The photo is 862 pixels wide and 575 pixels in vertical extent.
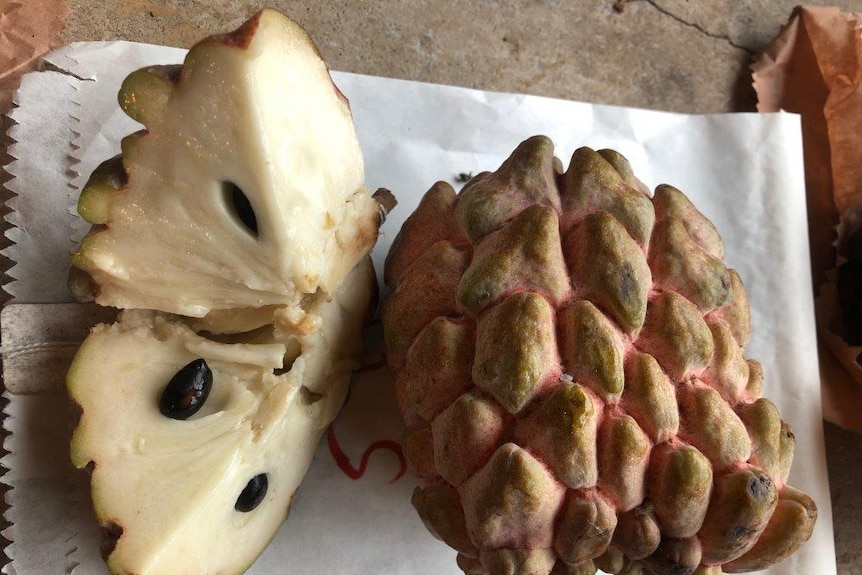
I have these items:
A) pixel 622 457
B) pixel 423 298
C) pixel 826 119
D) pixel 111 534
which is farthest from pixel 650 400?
pixel 826 119

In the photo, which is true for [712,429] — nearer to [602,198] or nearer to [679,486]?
[679,486]

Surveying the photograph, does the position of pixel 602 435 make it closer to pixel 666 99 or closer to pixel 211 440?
pixel 211 440

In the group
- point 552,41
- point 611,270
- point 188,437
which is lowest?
point 188,437

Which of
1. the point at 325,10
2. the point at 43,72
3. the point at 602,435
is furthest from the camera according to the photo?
the point at 325,10

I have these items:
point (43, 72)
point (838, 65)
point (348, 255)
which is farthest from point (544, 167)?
point (838, 65)

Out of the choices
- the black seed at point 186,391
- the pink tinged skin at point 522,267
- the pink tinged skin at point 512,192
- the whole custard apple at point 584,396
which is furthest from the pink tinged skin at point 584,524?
the black seed at point 186,391

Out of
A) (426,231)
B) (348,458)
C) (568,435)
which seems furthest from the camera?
(348,458)
